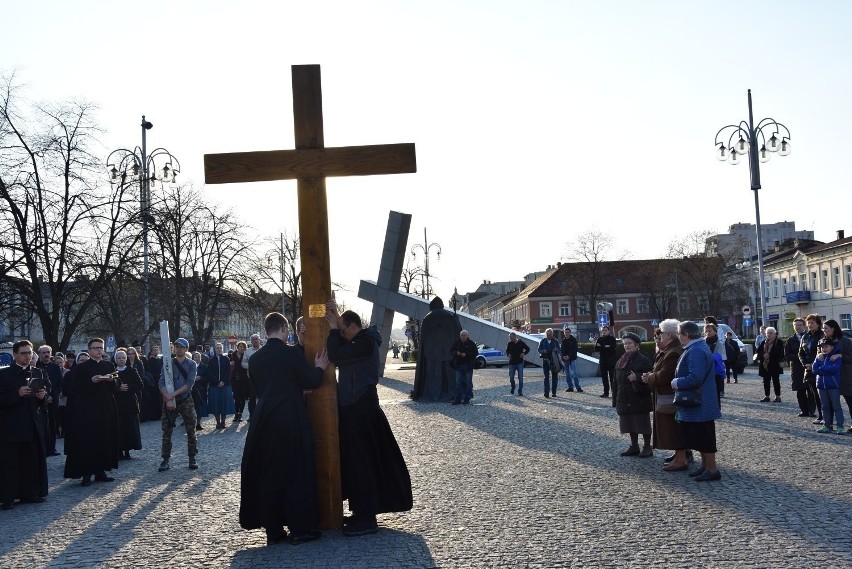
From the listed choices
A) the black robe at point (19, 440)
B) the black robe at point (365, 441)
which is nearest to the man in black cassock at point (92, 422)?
the black robe at point (19, 440)

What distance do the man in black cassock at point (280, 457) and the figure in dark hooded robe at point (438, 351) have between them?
18.7m

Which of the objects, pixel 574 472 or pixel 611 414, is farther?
pixel 611 414

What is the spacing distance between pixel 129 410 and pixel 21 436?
4.78m

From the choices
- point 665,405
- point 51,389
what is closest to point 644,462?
point 665,405

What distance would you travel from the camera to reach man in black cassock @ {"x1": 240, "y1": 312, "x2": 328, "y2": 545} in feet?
26.2

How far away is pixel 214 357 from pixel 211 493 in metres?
12.4

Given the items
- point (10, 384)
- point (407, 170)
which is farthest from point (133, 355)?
point (407, 170)

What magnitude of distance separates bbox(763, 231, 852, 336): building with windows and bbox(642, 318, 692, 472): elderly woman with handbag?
57901 millimetres

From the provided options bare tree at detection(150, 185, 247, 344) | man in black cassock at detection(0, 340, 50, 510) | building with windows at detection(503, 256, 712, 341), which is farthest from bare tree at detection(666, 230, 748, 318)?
man in black cassock at detection(0, 340, 50, 510)

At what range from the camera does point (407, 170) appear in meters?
8.66

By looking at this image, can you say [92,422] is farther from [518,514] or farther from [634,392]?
[634,392]

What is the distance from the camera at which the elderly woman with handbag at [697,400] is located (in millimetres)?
10727

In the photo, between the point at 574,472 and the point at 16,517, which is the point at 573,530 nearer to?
A: the point at 574,472

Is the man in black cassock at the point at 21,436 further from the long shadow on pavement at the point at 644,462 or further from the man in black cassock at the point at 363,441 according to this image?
the long shadow on pavement at the point at 644,462
